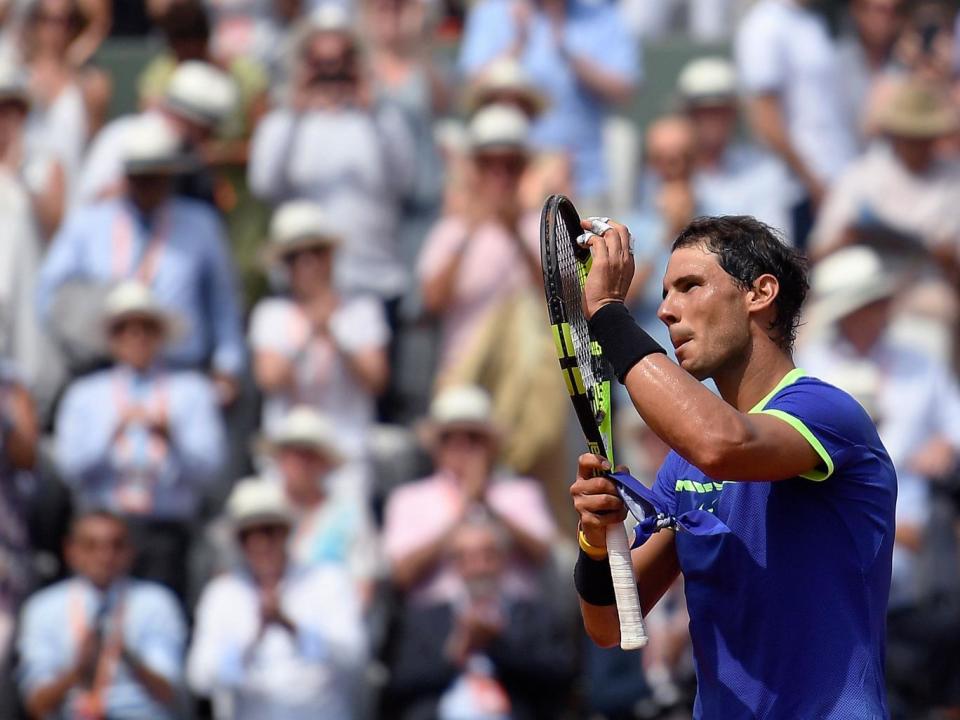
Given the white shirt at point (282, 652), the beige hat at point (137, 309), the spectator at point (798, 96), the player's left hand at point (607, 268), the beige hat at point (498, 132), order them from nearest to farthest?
the player's left hand at point (607, 268) → the white shirt at point (282, 652) → the beige hat at point (137, 309) → the beige hat at point (498, 132) → the spectator at point (798, 96)

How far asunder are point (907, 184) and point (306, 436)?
3027 mm

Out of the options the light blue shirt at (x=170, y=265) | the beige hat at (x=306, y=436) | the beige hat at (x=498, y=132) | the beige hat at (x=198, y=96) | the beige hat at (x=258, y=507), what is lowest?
the beige hat at (x=258, y=507)

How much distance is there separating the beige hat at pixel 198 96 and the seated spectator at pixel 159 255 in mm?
208

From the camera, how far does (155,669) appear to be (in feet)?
22.7

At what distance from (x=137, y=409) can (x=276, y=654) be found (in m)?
1.17

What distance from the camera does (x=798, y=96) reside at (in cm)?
884

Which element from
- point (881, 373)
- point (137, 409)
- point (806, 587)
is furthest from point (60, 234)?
point (806, 587)

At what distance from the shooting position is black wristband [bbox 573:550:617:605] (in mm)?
3580

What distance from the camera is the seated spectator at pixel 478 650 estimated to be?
6914mm

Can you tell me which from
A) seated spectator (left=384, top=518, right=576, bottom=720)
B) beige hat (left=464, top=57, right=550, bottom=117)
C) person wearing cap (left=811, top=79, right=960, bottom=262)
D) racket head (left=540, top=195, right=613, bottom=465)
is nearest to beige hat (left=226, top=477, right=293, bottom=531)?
seated spectator (left=384, top=518, right=576, bottom=720)

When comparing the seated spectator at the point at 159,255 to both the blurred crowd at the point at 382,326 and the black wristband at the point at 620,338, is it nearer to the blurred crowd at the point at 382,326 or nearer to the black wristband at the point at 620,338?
the blurred crowd at the point at 382,326

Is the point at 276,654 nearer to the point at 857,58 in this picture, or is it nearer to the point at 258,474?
the point at 258,474

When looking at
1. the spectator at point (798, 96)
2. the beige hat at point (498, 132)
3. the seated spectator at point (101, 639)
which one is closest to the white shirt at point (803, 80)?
the spectator at point (798, 96)

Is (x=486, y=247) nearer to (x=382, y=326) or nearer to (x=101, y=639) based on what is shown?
(x=382, y=326)
